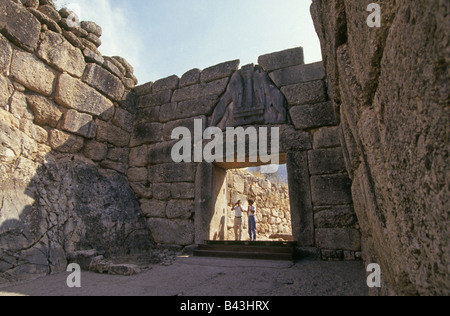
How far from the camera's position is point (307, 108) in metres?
4.08

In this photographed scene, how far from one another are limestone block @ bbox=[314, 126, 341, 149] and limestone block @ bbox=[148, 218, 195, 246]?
7.98ft

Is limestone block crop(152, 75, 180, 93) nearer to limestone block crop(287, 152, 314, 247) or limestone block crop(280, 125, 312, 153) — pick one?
limestone block crop(280, 125, 312, 153)

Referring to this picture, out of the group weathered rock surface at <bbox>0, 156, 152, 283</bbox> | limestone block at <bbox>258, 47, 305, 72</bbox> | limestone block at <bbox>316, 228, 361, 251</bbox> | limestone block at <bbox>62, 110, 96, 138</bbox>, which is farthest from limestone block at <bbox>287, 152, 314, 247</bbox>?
limestone block at <bbox>62, 110, 96, 138</bbox>

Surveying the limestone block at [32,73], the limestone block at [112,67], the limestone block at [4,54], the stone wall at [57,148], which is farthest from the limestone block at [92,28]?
the limestone block at [4,54]

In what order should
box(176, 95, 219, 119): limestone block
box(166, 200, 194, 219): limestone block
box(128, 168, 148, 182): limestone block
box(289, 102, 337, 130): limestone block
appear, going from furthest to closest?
box(128, 168, 148, 182): limestone block
box(176, 95, 219, 119): limestone block
box(166, 200, 194, 219): limestone block
box(289, 102, 337, 130): limestone block

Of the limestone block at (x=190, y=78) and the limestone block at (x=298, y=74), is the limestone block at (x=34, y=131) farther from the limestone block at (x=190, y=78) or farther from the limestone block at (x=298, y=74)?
the limestone block at (x=298, y=74)

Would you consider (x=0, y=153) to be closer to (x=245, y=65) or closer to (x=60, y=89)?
(x=60, y=89)

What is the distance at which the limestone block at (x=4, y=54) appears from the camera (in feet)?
10.6

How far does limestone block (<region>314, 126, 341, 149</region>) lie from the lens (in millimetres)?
3793

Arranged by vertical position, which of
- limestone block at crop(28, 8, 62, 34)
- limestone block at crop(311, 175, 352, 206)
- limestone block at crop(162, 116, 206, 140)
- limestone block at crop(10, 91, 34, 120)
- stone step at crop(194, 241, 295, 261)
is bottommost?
stone step at crop(194, 241, 295, 261)

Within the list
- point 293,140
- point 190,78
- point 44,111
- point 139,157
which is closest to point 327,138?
point 293,140

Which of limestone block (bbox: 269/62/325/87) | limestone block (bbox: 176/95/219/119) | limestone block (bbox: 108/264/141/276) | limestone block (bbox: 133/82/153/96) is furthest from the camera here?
limestone block (bbox: 133/82/153/96)

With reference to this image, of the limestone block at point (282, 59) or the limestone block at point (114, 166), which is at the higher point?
the limestone block at point (282, 59)

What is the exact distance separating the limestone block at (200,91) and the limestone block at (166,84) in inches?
7.6
